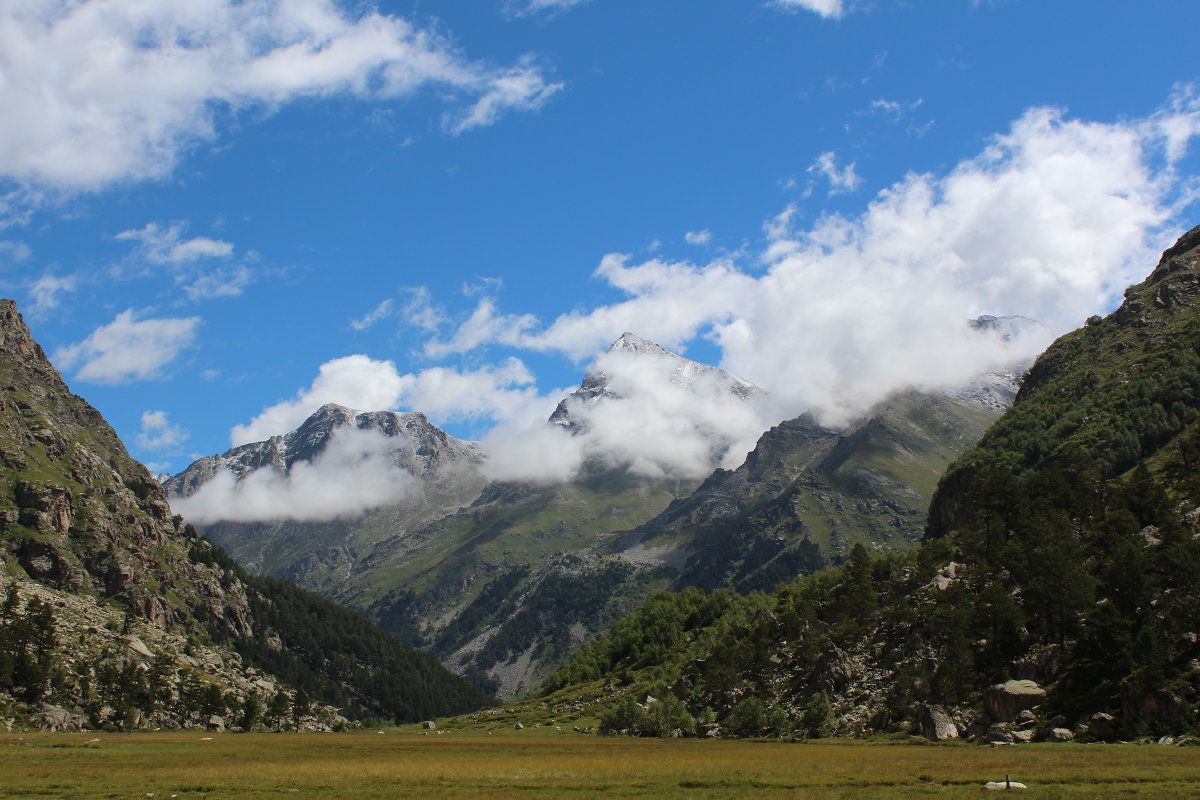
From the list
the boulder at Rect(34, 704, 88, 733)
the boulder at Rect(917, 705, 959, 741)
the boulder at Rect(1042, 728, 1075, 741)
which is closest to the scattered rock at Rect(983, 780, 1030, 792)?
the boulder at Rect(1042, 728, 1075, 741)

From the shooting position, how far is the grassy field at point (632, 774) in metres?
42.1

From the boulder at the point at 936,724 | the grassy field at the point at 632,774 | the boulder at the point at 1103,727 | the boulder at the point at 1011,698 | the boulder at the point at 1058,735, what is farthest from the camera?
the boulder at the point at 936,724

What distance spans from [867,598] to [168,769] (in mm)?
102872

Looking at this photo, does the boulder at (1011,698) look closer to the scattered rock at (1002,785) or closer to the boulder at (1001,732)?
the boulder at (1001,732)

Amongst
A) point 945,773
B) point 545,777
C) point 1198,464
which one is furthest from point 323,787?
point 1198,464

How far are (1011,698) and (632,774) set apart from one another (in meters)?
43.4

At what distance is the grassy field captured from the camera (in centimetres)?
4212

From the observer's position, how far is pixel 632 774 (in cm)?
5416

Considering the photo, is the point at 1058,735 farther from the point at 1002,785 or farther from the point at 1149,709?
the point at 1002,785

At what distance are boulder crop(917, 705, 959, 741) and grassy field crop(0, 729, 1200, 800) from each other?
5560mm

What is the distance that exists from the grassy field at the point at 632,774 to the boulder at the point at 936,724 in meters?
5.56

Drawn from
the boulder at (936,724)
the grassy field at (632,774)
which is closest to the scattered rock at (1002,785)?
the grassy field at (632,774)

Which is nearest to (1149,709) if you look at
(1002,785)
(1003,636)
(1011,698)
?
(1011,698)

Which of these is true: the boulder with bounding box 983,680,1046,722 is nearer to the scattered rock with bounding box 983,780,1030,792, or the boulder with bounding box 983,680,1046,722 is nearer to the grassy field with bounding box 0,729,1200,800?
the grassy field with bounding box 0,729,1200,800
